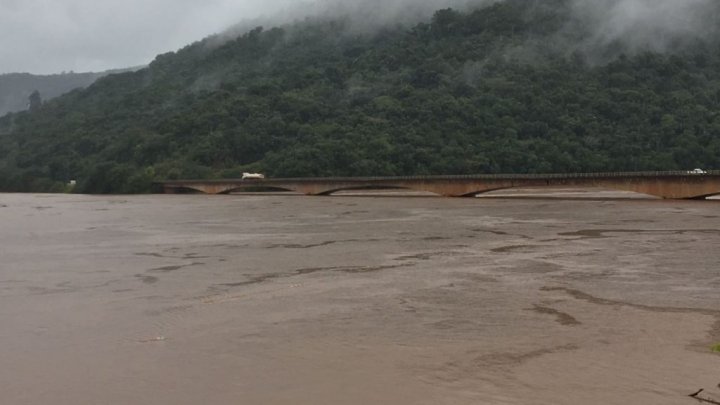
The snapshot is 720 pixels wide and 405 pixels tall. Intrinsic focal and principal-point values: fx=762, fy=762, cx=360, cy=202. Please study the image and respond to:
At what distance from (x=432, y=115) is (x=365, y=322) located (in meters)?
106

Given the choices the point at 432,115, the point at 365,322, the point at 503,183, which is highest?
the point at 432,115

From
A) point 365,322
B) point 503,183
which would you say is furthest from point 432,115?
point 365,322

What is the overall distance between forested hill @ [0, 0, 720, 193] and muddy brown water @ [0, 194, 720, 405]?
75.6 m

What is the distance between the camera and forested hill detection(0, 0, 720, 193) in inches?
4018

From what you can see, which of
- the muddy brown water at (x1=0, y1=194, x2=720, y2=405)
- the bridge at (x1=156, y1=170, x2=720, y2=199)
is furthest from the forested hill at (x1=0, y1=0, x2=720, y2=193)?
the muddy brown water at (x1=0, y1=194, x2=720, y2=405)

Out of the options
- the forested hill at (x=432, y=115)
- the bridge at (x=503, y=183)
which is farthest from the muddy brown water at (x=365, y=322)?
the forested hill at (x=432, y=115)

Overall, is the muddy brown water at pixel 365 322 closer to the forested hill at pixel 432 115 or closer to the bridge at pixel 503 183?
the bridge at pixel 503 183

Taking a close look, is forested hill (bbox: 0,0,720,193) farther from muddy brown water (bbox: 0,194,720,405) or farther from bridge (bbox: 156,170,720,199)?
muddy brown water (bbox: 0,194,720,405)

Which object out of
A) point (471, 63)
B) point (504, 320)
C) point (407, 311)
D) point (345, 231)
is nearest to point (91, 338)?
point (407, 311)

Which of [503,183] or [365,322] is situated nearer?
[365,322]

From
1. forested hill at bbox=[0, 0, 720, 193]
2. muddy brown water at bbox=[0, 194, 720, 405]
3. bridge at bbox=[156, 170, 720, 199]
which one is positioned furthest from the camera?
forested hill at bbox=[0, 0, 720, 193]

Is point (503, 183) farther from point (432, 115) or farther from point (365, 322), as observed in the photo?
point (365, 322)

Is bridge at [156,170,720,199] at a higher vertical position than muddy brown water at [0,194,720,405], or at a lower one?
higher

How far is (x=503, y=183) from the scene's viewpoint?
230 feet
